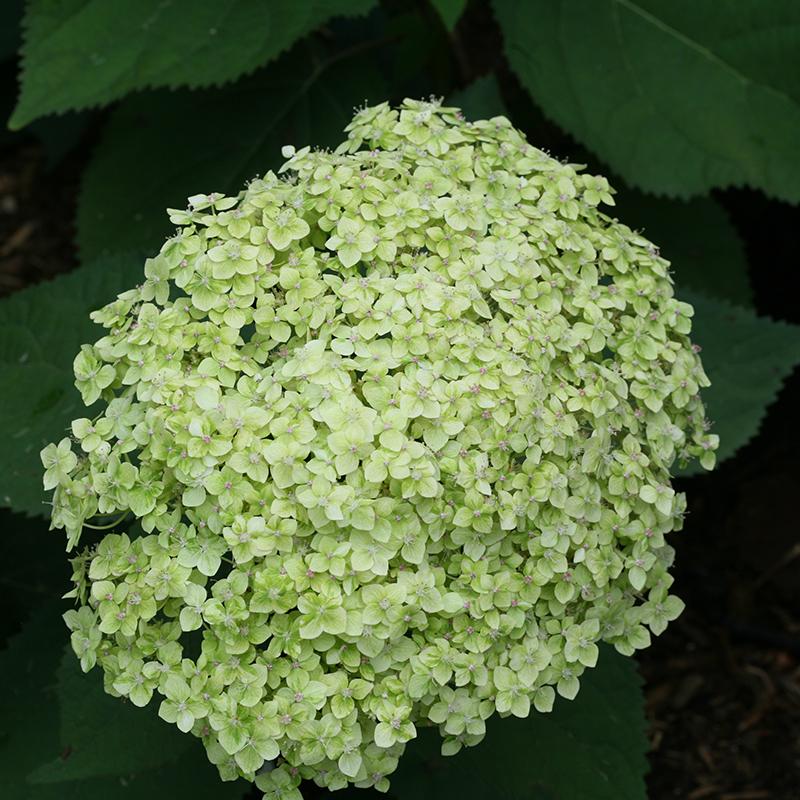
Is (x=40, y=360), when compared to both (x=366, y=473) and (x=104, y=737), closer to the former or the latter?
(x=104, y=737)

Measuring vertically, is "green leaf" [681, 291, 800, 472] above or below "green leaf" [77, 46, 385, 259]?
below

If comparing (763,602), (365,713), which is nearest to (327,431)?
(365,713)

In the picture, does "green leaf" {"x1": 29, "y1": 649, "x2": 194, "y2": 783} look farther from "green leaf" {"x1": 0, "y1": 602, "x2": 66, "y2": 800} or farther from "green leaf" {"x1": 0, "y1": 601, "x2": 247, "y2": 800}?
"green leaf" {"x1": 0, "y1": 602, "x2": 66, "y2": 800}

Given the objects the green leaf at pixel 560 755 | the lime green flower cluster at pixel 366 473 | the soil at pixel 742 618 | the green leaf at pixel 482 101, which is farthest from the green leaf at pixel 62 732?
the green leaf at pixel 482 101

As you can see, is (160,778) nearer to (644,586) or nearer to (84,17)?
(644,586)

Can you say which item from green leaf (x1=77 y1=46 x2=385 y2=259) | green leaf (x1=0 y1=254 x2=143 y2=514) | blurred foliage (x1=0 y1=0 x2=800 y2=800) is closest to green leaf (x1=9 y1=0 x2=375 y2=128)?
blurred foliage (x1=0 y1=0 x2=800 y2=800)

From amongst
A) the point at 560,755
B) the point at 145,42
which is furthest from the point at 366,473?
the point at 145,42
